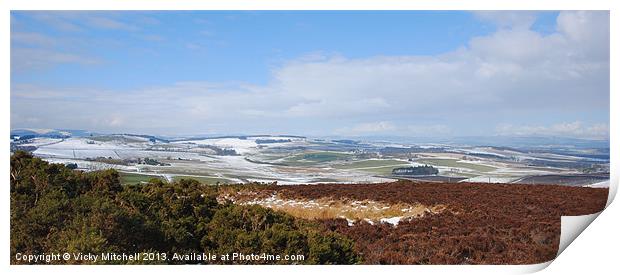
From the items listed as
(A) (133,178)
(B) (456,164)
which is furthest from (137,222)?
(B) (456,164)

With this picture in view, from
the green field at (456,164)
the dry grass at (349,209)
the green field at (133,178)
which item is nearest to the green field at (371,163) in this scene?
the green field at (456,164)

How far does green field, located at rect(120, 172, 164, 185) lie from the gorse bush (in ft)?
0.22

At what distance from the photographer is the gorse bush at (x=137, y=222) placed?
4.97 meters

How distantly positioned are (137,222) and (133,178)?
28.1 inches

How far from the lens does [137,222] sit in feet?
16.6

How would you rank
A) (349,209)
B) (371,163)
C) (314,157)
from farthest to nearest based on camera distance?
(349,209) → (371,163) → (314,157)

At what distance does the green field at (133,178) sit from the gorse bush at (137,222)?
66 mm

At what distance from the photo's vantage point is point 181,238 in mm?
5184

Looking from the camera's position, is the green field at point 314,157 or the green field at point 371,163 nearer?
the green field at point 314,157

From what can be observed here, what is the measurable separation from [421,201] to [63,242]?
372 centimetres

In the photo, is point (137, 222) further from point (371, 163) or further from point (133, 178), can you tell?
point (371, 163)

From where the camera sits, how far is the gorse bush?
4969 mm

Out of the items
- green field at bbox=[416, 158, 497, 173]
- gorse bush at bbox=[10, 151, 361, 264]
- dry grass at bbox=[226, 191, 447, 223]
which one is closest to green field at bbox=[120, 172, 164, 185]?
gorse bush at bbox=[10, 151, 361, 264]

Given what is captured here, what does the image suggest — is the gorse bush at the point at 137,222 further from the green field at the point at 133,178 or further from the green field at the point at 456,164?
the green field at the point at 456,164
